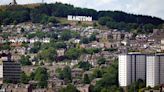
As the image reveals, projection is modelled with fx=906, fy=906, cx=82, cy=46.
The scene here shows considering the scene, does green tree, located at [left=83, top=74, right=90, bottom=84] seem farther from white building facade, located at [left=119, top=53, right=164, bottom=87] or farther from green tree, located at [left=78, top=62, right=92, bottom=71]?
green tree, located at [left=78, top=62, right=92, bottom=71]

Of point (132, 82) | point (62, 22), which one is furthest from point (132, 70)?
point (62, 22)

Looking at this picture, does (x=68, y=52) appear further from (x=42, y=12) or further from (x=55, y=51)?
(x=42, y=12)

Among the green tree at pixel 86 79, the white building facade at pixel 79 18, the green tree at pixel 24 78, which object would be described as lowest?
the green tree at pixel 86 79

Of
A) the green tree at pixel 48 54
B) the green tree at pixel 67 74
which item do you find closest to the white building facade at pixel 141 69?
the green tree at pixel 67 74

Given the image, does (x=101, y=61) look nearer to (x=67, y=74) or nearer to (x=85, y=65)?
(x=85, y=65)

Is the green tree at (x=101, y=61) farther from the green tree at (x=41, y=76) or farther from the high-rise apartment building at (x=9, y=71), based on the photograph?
the high-rise apartment building at (x=9, y=71)

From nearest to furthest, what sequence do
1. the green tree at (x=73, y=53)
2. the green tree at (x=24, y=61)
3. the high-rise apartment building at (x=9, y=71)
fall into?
the high-rise apartment building at (x=9, y=71), the green tree at (x=24, y=61), the green tree at (x=73, y=53)

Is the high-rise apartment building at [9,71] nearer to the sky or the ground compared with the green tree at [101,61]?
nearer to the sky

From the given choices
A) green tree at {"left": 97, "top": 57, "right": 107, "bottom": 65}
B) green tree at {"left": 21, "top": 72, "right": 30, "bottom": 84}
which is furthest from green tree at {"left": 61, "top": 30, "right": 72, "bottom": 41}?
green tree at {"left": 21, "top": 72, "right": 30, "bottom": 84}
